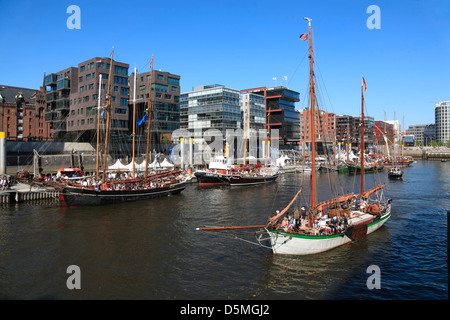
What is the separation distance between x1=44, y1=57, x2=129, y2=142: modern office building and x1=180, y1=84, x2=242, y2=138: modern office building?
40.0 m

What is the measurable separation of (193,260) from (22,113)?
428 feet

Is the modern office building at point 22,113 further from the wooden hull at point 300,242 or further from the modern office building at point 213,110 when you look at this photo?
the wooden hull at point 300,242

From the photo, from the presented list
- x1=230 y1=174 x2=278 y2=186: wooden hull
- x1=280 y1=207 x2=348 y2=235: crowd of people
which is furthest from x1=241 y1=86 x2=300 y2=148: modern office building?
x1=280 y1=207 x2=348 y2=235: crowd of people

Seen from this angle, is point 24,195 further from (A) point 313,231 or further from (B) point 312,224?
(A) point 313,231

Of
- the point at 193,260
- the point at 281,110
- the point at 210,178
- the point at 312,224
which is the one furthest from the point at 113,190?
the point at 281,110

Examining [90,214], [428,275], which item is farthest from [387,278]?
[90,214]

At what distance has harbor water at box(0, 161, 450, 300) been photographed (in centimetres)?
1970

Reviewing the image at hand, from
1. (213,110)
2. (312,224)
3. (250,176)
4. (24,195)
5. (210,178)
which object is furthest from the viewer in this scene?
(213,110)

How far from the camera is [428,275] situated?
2228cm

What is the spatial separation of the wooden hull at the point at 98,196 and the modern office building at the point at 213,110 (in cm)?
7985

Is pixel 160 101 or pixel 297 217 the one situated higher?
pixel 160 101

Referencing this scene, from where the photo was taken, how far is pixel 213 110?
429 feet

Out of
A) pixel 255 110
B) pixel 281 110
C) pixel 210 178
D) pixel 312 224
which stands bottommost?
pixel 312 224

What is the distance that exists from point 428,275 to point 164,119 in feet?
328
